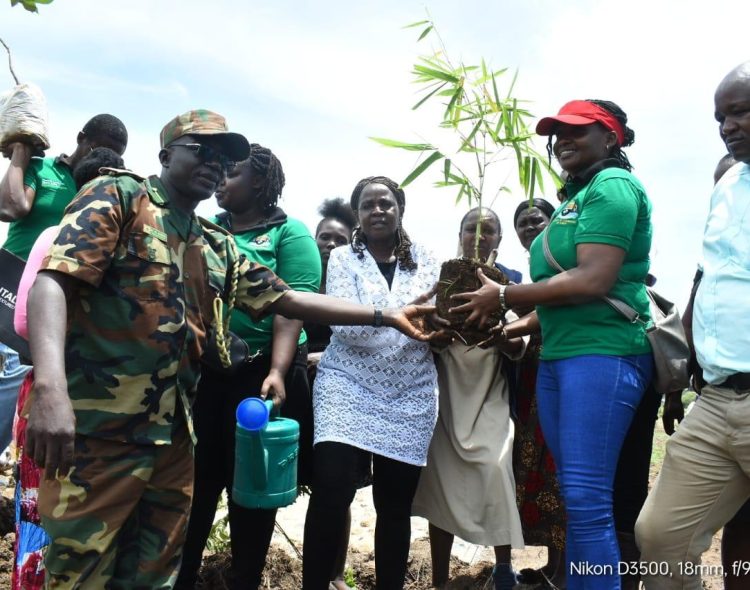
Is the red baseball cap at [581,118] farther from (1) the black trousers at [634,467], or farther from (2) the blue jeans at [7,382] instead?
(2) the blue jeans at [7,382]

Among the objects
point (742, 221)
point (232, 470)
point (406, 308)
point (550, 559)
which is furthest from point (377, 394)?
point (742, 221)

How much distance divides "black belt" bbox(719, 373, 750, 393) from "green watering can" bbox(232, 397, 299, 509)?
1685mm

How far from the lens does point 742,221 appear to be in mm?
2445

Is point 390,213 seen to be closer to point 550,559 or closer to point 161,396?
point 161,396

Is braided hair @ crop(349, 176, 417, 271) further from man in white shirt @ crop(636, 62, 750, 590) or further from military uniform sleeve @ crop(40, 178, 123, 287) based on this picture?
military uniform sleeve @ crop(40, 178, 123, 287)

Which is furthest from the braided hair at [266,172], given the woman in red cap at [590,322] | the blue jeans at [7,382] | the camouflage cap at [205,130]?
the blue jeans at [7,382]

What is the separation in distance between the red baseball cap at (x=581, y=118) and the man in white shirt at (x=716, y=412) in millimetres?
486

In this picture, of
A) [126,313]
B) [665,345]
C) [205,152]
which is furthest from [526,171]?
[126,313]

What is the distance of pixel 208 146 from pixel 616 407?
5.93 feet

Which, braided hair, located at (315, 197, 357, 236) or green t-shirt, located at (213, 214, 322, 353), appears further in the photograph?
braided hair, located at (315, 197, 357, 236)

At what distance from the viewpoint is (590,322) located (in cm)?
279

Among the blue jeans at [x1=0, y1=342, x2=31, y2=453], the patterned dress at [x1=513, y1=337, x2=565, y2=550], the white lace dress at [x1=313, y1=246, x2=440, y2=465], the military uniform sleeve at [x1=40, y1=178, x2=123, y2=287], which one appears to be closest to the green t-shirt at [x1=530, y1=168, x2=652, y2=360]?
the white lace dress at [x1=313, y1=246, x2=440, y2=465]

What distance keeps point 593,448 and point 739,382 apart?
572mm

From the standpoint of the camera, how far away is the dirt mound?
3.69 meters
